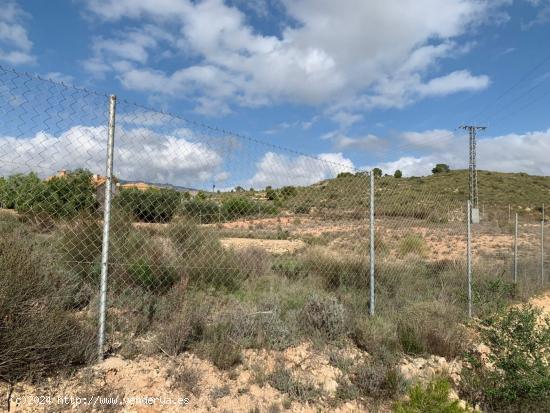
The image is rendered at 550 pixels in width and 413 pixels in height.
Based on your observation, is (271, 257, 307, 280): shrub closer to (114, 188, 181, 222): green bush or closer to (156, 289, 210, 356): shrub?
(156, 289, 210, 356): shrub

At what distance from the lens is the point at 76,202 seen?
5559mm

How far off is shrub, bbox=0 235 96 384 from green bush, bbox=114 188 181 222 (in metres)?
1.25

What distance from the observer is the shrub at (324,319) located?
5.97 meters

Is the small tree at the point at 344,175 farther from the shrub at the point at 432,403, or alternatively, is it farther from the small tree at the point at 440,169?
the small tree at the point at 440,169

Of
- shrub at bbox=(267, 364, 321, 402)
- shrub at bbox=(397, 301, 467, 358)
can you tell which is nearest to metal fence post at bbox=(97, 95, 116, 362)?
shrub at bbox=(267, 364, 321, 402)

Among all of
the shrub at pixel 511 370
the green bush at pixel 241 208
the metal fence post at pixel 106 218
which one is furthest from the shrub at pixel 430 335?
the metal fence post at pixel 106 218

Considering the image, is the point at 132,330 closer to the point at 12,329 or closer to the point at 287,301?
the point at 12,329

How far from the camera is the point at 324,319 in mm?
6031

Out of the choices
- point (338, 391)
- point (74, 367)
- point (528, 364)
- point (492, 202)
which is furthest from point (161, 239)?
point (492, 202)

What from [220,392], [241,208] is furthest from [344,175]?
[220,392]

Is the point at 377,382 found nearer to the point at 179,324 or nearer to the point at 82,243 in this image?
the point at 179,324

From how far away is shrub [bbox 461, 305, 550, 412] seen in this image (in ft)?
15.7

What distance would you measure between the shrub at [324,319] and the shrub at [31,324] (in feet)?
9.29

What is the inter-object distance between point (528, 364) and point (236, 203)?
13.5 ft
